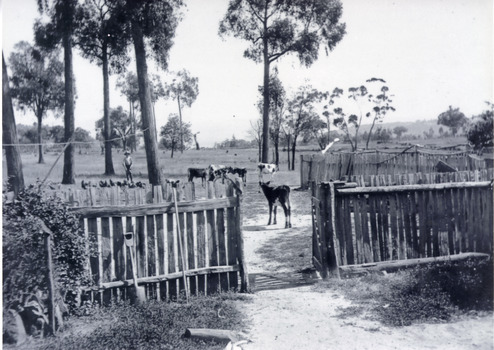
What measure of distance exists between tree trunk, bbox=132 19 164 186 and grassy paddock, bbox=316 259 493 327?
10.5 meters

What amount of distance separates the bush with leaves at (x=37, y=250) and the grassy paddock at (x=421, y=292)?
3822 millimetres

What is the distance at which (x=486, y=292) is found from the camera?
616cm

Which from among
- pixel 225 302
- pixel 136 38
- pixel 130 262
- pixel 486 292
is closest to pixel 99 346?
pixel 130 262

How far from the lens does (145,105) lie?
50.9 ft

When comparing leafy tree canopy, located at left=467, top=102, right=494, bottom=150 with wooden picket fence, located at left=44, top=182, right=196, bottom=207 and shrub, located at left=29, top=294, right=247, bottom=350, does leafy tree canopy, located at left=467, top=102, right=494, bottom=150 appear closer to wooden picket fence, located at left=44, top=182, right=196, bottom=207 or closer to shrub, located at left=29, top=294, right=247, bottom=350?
wooden picket fence, located at left=44, top=182, right=196, bottom=207

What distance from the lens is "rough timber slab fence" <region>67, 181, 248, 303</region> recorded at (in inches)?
238

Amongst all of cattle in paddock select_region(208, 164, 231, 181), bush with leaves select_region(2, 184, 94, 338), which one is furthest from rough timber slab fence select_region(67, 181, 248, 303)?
cattle in paddock select_region(208, 164, 231, 181)

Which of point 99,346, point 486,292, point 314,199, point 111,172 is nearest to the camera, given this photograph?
point 99,346

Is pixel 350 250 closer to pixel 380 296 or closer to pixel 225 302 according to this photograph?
pixel 380 296

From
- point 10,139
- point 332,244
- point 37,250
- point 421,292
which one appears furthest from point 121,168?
point 421,292

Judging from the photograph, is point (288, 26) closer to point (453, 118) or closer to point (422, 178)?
point (422, 178)

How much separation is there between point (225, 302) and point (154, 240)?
144 cm

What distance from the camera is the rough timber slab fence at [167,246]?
605 centimetres

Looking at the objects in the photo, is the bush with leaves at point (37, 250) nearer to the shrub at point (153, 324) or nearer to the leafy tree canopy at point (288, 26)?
the shrub at point (153, 324)
